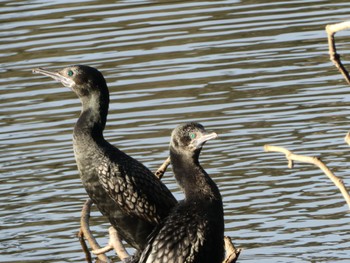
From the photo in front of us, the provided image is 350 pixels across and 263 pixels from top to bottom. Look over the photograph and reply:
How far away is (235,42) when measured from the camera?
16.5 metres

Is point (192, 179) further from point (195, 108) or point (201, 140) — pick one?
point (195, 108)

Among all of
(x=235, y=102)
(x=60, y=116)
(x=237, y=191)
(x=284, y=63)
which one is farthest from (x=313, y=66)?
(x=237, y=191)

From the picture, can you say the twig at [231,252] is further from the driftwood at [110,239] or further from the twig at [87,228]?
the twig at [87,228]

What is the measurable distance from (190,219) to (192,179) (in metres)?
0.29

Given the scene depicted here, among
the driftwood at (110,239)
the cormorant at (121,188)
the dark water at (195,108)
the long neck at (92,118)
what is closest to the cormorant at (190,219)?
the driftwood at (110,239)

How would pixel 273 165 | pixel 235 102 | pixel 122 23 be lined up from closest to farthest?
1. pixel 273 165
2. pixel 235 102
3. pixel 122 23

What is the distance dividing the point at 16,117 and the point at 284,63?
10.3 feet

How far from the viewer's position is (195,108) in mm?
13898

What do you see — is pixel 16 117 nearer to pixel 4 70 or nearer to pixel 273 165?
pixel 4 70

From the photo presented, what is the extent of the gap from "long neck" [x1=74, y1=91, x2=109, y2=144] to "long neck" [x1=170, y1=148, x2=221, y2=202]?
1.00 m

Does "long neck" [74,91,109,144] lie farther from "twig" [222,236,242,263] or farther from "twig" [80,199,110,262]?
"twig" [222,236,242,263]

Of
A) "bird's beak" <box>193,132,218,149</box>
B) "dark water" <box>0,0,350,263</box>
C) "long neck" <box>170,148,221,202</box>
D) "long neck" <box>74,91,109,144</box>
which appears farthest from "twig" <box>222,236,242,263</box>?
"dark water" <box>0,0,350,263</box>

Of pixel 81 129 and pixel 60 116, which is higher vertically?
pixel 81 129

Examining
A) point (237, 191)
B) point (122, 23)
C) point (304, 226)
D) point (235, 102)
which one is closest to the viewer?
point (304, 226)
